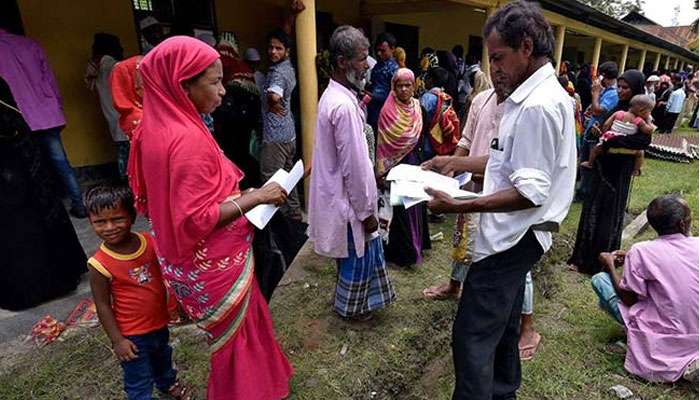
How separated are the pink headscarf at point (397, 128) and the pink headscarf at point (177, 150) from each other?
2.03 m

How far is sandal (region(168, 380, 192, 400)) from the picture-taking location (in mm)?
2053

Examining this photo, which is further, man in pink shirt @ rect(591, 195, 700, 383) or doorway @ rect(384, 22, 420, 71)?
doorway @ rect(384, 22, 420, 71)

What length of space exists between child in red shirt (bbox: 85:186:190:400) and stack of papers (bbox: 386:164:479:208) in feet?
3.36

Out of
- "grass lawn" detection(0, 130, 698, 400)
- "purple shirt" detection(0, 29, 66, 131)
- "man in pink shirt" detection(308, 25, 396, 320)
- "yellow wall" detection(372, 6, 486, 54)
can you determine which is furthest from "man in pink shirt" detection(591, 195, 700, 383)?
"yellow wall" detection(372, 6, 486, 54)

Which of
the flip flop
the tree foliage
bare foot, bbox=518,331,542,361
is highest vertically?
the tree foliage

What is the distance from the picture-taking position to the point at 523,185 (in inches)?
55.4

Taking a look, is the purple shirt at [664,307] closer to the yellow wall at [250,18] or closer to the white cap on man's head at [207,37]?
the white cap on man's head at [207,37]

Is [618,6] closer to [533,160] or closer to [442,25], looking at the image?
[442,25]

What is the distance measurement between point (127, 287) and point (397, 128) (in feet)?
7.31

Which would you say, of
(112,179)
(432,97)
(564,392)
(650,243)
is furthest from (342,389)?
(112,179)

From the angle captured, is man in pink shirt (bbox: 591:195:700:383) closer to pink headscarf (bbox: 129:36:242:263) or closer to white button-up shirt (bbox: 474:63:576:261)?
white button-up shirt (bbox: 474:63:576:261)

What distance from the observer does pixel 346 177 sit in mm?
2279

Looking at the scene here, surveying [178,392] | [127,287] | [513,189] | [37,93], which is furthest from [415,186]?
[37,93]

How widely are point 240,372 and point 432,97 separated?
9.53 ft
